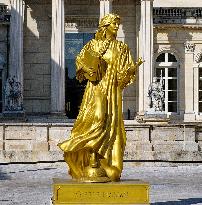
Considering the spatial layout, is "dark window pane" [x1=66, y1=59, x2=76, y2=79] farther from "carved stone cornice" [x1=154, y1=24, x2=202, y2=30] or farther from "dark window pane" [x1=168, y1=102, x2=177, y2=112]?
"dark window pane" [x1=168, y1=102, x2=177, y2=112]

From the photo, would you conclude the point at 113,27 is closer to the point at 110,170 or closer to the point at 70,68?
the point at 110,170

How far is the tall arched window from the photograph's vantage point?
39.2 metres

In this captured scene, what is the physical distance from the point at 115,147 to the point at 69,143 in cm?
65

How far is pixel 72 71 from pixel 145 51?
5133 millimetres

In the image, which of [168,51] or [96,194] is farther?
[168,51]

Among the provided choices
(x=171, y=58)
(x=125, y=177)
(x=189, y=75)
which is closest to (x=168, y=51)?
(x=171, y=58)

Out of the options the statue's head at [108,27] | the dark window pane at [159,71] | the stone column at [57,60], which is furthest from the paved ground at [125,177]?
the dark window pane at [159,71]

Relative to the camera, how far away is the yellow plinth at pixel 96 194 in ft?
29.9

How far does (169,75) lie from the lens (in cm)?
3950

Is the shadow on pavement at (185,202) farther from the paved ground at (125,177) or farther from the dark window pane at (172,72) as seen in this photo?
the dark window pane at (172,72)

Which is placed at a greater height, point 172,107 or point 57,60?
point 57,60

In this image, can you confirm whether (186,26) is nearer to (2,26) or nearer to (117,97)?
(2,26)

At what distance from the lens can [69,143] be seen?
960 centimetres

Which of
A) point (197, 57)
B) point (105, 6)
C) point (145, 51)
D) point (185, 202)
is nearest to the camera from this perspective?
point (185, 202)
